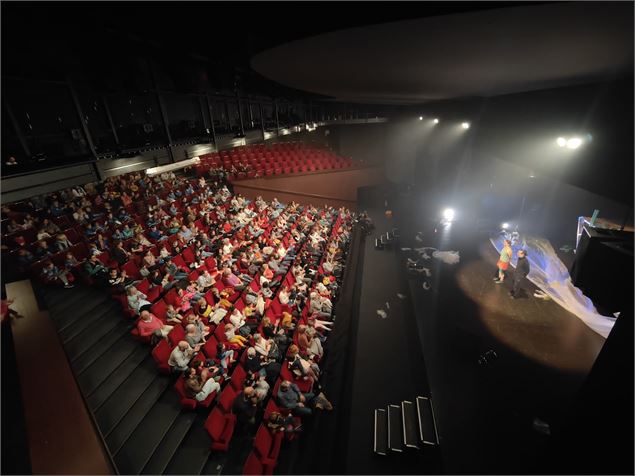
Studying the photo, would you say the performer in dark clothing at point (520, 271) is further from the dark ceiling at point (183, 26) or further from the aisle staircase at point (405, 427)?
the dark ceiling at point (183, 26)

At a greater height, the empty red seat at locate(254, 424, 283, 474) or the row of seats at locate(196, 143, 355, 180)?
the row of seats at locate(196, 143, 355, 180)

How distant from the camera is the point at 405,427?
3105mm

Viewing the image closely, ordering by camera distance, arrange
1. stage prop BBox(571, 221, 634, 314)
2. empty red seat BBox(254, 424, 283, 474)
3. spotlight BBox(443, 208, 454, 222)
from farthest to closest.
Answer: spotlight BBox(443, 208, 454, 222)
empty red seat BBox(254, 424, 283, 474)
stage prop BBox(571, 221, 634, 314)

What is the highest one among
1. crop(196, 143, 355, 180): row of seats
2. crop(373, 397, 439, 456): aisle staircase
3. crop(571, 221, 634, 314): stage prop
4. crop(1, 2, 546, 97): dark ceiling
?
crop(1, 2, 546, 97): dark ceiling

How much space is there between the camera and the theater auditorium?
6.40 feet

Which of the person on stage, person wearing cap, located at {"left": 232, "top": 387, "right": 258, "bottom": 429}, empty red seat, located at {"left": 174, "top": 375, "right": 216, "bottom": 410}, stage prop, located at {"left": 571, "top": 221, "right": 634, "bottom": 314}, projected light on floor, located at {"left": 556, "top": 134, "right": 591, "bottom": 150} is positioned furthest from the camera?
the person on stage

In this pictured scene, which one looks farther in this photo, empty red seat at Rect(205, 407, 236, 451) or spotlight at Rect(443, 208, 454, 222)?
spotlight at Rect(443, 208, 454, 222)

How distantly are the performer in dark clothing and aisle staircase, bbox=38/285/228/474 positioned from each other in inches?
214

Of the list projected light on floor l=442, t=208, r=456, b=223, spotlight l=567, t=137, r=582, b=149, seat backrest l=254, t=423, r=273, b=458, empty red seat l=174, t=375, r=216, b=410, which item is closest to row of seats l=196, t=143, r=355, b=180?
projected light on floor l=442, t=208, r=456, b=223

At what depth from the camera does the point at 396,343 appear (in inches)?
177

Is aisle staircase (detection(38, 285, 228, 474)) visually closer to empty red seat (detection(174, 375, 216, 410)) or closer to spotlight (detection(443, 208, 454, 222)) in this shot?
empty red seat (detection(174, 375, 216, 410))

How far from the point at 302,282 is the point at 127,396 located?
318 centimetres

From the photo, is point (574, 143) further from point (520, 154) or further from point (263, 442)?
point (263, 442)

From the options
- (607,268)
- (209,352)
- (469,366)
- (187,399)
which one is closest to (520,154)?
(607,268)
